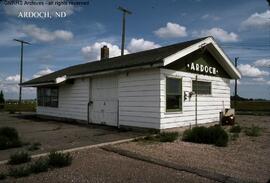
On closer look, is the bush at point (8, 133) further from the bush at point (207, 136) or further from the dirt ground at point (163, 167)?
the bush at point (207, 136)

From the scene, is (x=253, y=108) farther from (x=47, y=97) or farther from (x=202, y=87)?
(x=47, y=97)

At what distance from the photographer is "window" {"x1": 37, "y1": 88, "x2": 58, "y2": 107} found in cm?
1841

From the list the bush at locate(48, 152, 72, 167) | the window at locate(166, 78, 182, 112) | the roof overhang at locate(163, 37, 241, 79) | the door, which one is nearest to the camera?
the bush at locate(48, 152, 72, 167)

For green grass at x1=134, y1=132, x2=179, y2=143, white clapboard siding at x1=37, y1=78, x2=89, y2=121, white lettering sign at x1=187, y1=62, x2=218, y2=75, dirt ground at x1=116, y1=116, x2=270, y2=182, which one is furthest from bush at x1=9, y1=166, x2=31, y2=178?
white clapboard siding at x1=37, y1=78, x2=89, y2=121

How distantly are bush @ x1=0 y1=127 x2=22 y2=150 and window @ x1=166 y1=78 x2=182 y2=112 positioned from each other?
5856mm

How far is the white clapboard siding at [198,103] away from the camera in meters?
11.0

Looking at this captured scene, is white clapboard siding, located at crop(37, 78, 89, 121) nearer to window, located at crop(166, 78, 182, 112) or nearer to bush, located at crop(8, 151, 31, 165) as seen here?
window, located at crop(166, 78, 182, 112)

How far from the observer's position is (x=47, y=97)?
19.4 metres

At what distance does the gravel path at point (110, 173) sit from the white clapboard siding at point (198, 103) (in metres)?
4.69

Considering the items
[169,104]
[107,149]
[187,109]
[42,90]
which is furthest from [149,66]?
[42,90]

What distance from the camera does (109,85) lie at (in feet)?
44.9

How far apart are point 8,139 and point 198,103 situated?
8.61m

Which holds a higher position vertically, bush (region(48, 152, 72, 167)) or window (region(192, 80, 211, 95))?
window (region(192, 80, 211, 95))

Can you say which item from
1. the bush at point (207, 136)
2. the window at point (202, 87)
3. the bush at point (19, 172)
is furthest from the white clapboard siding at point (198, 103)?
the bush at point (19, 172)
